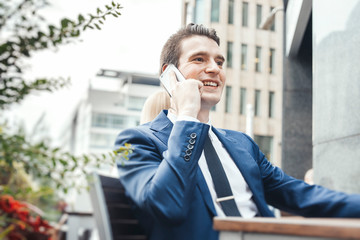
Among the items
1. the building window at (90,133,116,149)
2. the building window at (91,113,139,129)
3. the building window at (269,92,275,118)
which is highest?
the building window at (269,92,275,118)

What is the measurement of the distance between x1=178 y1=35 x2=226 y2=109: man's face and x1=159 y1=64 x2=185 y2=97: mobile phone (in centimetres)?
3

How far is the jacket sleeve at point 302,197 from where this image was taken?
152 centimetres

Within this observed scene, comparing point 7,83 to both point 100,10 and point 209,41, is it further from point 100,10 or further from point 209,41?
point 209,41

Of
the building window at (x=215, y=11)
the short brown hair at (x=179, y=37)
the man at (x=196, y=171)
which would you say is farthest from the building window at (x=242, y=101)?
the man at (x=196, y=171)

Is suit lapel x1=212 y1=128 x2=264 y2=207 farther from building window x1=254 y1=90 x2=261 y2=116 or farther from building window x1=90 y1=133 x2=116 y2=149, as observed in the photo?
building window x1=90 y1=133 x2=116 y2=149

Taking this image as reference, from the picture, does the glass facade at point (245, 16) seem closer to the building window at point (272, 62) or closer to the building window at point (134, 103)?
the building window at point (272, 62)

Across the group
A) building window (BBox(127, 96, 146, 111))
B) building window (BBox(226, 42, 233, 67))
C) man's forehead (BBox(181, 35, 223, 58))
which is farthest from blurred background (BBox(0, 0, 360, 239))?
building window (BBox(127, 96, 146, 111))

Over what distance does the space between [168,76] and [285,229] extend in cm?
127

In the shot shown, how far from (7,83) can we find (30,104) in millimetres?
55

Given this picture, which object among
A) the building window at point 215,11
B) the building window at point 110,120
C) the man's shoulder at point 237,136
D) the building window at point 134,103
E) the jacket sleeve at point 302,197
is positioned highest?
the building window at point 215,11

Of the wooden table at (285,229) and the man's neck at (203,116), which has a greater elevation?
the man's neck at (203,116)

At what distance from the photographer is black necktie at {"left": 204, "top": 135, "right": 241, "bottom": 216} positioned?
157 cm

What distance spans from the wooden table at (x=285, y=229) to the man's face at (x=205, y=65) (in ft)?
3.35

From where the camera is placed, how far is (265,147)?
3000cm
